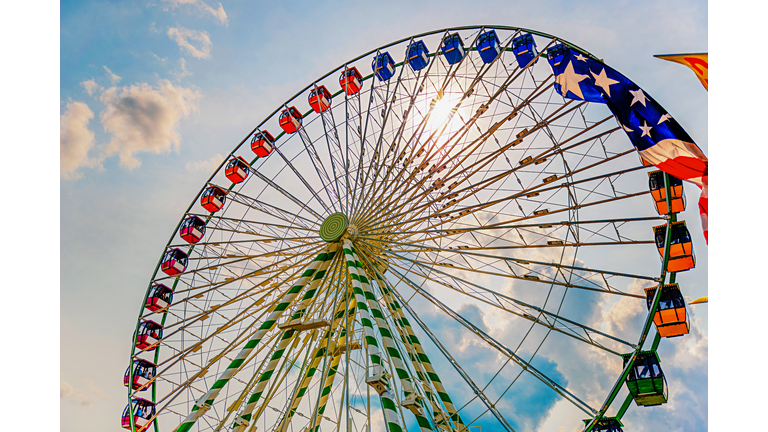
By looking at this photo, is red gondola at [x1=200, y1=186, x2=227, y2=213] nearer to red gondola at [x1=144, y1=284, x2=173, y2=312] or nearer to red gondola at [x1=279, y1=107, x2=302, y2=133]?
red gondola at [x1=144, y1=284, x2=173, y2=312]

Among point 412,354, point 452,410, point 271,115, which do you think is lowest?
point 452,410

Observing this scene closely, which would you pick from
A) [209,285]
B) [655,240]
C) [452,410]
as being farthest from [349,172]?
[655,240]

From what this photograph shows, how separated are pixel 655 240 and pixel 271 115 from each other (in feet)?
52.4

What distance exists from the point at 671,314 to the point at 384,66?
13706 millimetres

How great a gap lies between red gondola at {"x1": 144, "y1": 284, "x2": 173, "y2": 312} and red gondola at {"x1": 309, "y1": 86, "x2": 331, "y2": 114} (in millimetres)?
10324

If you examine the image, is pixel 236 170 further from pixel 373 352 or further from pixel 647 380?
pixel 647 380

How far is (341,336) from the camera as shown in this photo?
647 inches

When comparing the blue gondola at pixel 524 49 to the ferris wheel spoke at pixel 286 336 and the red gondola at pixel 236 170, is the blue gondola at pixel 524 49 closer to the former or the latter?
the ferris wheel spoke at pixel 286 336

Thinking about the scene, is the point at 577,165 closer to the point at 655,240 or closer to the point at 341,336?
the point at 655,240

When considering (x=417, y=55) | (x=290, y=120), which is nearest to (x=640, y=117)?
(x=417, y=55)

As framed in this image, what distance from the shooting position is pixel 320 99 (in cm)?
2025

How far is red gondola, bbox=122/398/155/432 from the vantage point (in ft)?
60.7

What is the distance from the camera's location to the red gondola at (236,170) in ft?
69.3

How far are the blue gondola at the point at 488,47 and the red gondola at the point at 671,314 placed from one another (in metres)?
9.97
